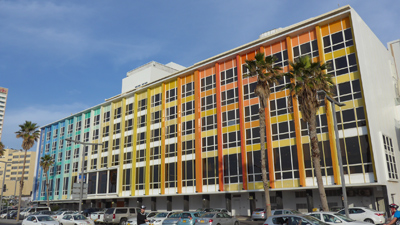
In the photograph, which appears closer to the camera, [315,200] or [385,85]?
[315,200]

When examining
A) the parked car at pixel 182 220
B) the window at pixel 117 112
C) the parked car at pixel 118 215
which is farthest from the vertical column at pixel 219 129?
the window at pixel 117 112

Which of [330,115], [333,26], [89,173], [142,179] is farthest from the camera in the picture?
[89,173]

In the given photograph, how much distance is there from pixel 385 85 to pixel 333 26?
9.17m

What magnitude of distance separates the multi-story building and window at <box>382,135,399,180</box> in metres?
0.12

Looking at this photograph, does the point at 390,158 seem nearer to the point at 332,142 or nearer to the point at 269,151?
the point at 332,142

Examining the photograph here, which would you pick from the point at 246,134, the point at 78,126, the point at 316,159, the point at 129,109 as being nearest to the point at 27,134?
the point at 78,126

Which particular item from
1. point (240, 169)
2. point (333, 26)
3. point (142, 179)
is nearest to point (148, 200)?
point (142, 179)

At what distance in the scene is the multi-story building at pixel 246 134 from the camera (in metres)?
32.1

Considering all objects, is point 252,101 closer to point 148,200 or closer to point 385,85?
point 385,85

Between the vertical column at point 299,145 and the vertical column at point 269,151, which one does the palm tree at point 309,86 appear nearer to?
the vertical column at point 299,145

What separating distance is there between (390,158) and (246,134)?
1485cm

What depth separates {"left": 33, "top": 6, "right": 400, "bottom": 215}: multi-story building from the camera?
3209 centimetres

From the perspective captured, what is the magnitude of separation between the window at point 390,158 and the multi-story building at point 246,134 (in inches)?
4.6

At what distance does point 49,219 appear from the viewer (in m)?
24.9
